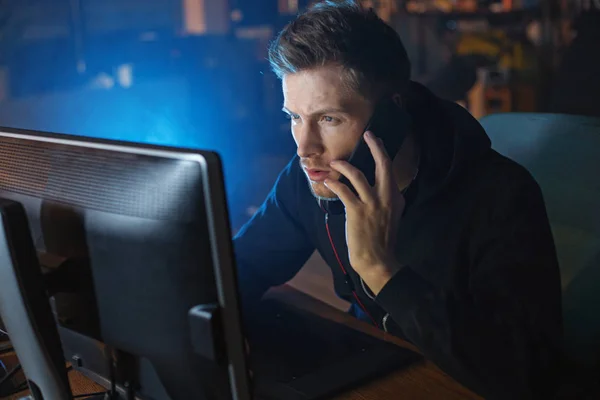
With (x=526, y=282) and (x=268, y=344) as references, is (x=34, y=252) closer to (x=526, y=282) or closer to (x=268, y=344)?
(x=268, y=344)

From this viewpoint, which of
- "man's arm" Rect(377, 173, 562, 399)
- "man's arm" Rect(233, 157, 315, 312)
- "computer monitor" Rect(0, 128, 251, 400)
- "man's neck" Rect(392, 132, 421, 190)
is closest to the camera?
"computer monitor" Rect(0, 128, 251, 400)

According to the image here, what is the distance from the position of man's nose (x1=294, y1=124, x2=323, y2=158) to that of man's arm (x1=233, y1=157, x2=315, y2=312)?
0.10 metres

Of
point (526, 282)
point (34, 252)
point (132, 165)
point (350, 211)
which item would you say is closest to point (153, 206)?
point (132, 165)

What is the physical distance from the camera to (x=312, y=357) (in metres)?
1.24

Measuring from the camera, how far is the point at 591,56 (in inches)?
103

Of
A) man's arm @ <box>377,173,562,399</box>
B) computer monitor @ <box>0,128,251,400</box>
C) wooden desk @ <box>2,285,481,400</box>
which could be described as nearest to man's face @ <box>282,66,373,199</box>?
man's arm @ <box>377,173,562,399</box>

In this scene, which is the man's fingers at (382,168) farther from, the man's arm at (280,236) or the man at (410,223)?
the man's arm at (280,236)

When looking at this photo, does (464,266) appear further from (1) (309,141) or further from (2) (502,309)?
(1) (309,141)

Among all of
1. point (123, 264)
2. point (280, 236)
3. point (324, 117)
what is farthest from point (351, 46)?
point (123, 264)

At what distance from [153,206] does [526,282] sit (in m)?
0.78

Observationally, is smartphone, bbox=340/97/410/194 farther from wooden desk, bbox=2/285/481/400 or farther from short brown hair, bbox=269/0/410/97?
wooden desk, bbox=2/285/481/400

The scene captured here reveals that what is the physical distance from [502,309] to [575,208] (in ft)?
1.00

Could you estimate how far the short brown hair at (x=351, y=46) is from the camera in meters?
1.57

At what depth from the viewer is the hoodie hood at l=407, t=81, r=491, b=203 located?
1.47 meters
